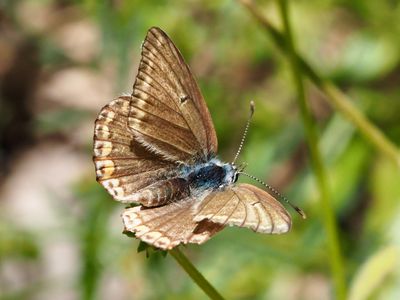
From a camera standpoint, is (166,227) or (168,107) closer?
(166,227)

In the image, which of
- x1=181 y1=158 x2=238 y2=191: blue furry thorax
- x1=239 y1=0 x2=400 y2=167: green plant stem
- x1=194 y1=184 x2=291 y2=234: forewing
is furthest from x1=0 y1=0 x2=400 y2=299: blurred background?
x1=194 y1=184 x2=291 y2=234: forewing

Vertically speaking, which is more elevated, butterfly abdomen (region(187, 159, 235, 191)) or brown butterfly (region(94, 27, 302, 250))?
brown butterfly (region(94, 27, 302, 250))

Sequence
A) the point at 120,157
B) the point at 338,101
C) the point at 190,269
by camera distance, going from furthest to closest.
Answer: the point at 338,101 → the point at 120,157 → the point at 190,269

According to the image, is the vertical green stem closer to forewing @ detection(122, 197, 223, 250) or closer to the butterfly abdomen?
the butterfly abdomen

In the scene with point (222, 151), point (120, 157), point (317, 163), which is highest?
point (120, 157)

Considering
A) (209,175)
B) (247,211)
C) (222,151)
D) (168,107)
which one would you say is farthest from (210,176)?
(222,151)

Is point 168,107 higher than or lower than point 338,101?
higher

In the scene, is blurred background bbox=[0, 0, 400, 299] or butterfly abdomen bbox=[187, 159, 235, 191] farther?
blurred background bbox=[0, 0, 400, 299]

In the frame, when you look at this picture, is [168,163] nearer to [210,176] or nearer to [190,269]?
[210,176]
